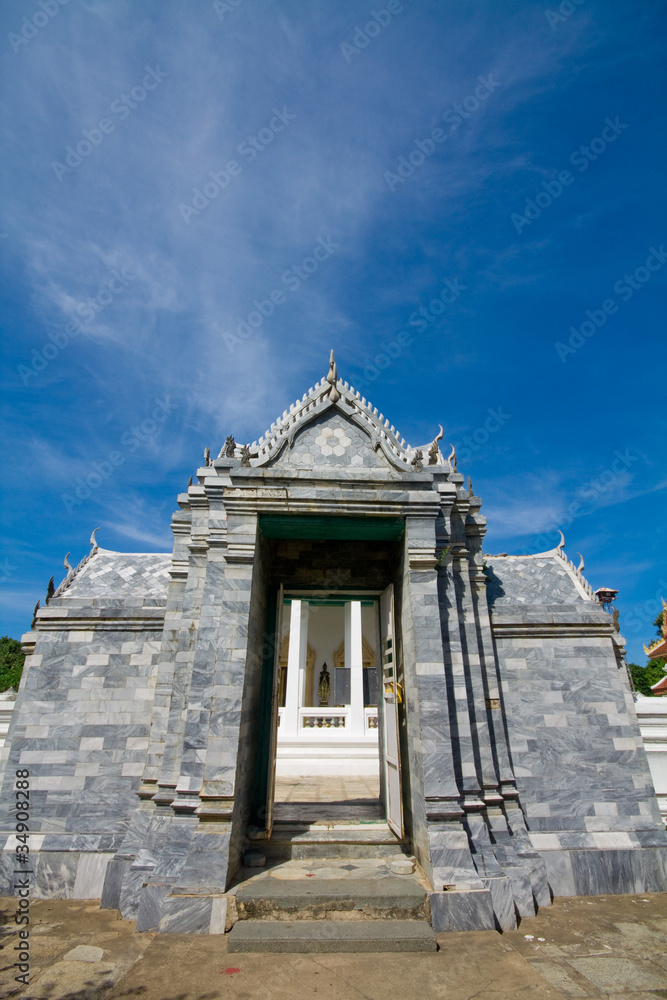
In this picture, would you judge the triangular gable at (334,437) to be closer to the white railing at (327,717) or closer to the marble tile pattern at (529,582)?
the marble tile pattern at (529,582)

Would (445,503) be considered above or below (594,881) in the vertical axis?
above

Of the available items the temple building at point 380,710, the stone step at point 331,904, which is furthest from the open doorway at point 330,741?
the stone step at point 331,904

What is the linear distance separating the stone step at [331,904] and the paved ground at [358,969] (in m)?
0.49

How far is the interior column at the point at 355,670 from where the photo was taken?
18.1 metres

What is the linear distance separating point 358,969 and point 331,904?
930mm

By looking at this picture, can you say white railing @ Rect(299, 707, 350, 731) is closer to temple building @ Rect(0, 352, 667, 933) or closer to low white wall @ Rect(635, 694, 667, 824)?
temple building @ Rect(0, 352, 667, 933)

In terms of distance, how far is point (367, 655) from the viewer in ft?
94.6

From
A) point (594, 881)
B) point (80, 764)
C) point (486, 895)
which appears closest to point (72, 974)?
point (80, 764)

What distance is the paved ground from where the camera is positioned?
488cm

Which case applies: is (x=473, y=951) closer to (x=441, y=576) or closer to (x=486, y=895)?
(x=486, y=895)

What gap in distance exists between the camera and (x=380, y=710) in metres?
9.88

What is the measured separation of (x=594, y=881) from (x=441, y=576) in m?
5.45

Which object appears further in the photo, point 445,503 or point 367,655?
point 367,655

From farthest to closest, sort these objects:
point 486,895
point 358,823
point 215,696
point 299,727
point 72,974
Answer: point 299,727, point 358,823, point 215,696, point 486,895, point 72,974
